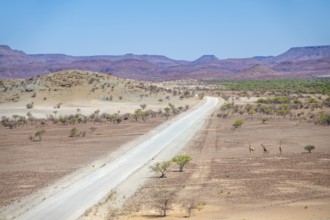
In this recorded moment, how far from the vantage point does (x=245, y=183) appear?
77.9 feet

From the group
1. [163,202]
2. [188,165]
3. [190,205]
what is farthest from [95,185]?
[188,165]

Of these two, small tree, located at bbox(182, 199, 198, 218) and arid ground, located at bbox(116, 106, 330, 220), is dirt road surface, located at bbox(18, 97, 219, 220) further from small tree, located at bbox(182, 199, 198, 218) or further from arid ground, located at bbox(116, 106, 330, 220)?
small tree, located at bbox(182, 199, 198, 218)

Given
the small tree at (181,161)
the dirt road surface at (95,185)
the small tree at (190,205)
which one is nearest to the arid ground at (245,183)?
the small tree at (190,205)

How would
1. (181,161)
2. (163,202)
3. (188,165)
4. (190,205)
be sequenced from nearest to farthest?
(163,202) → (190,205) → (181,161) → (188,165)

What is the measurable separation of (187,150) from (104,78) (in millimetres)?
68260

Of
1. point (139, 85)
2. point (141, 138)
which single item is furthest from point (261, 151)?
point (139, 85)

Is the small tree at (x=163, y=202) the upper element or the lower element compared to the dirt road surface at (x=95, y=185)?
upper

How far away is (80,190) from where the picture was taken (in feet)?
75.7

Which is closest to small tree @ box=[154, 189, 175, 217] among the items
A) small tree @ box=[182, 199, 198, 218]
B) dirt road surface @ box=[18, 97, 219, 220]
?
small tree @ box=[182, 199, 198, 218]

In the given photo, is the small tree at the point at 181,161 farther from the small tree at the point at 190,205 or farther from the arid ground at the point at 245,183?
the small tree at the point at 190,205

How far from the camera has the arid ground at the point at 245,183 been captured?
61.3ft

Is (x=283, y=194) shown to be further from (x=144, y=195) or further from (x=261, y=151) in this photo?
(x=261, y=151)

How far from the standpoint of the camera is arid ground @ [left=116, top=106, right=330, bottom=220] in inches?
735

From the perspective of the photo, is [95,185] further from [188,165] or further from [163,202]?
[188,165]
